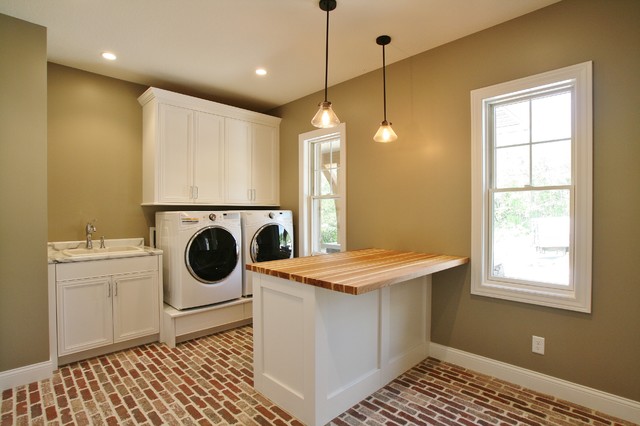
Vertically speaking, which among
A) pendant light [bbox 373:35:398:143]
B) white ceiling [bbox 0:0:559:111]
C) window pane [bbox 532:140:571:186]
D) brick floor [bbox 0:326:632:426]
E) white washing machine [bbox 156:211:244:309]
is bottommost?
brick floor [bbox 0:326:632:426]

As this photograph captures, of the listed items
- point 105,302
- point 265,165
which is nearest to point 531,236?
point 265,165

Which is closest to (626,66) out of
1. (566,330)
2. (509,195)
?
(509,195)

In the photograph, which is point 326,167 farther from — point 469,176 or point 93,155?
point 93,155

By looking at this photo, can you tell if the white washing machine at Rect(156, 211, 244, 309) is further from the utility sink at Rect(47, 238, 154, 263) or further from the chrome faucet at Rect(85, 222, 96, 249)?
the chrome faucet at Rect(85, 222, 96, 249)

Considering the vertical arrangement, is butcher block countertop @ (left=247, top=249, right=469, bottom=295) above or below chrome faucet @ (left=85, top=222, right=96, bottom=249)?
below

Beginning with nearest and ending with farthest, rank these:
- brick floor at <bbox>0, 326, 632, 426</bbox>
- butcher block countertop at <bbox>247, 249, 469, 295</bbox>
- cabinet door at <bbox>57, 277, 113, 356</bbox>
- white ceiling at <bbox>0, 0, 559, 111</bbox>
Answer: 1. butcher block countertop at <bbox>247, 249, 469, 295</bbox>
2. brick floor at <bbox>0, 326, 632, 426</bbox>
3. white ceiling at <bbox>0, 0, 559, 111</bbox>
4. cabinet door at <bbox>57, 277, 113, 356</bbox>

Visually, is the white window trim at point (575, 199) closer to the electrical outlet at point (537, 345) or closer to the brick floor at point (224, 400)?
the electrical outlet at point (537, 345)

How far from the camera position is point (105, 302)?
283 centimetres

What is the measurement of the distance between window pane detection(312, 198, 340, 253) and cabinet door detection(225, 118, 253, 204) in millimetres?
859

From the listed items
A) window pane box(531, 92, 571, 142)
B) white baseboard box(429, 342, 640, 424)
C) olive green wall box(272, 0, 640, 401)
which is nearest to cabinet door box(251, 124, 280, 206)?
olive green wall box(272, 0, 640, 401)

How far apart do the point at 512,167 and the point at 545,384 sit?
1552 mm

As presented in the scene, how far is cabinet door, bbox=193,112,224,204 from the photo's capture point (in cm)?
357

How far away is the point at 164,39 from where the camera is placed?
8.61ft

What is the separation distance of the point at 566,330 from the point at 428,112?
192cm
